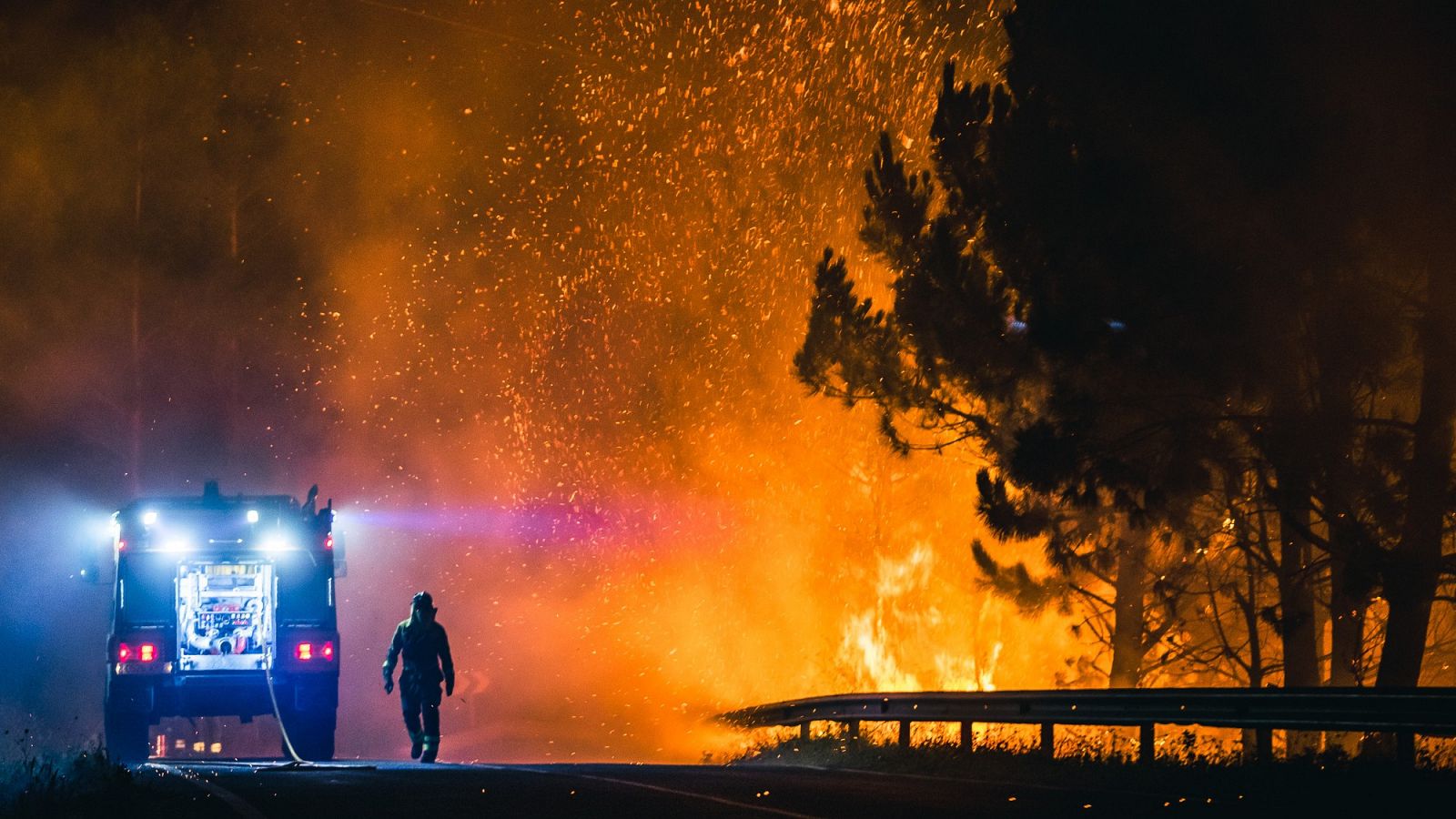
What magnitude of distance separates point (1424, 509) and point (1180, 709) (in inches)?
135

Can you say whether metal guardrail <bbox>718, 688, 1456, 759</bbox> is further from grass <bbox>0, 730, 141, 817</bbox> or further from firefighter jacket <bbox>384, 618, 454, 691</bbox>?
grass <bbox>0, 730, 141, 817</bbox>

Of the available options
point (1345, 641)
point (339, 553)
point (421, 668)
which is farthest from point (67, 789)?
point (1345, 641)

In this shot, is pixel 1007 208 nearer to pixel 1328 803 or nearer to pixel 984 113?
pixel 984 113

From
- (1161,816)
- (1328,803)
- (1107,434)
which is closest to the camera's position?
(1161,816)

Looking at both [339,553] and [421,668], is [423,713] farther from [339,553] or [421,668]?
[339,553]

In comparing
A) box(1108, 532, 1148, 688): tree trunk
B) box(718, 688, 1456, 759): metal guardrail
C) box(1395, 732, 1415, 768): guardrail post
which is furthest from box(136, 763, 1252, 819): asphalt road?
box(1108, 532, 1148, 688): tree trunk

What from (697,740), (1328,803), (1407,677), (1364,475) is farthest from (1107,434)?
(697,740)

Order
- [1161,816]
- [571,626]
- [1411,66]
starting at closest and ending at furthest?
1. [1161,816]
2. [1411,66]
3. [571,626]

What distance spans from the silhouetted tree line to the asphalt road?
156 inches

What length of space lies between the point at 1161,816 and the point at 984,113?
8.76m

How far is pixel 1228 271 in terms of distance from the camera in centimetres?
1588

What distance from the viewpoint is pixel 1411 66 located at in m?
14.8

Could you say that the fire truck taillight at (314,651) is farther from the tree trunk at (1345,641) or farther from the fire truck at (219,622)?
the tree trunk at (1345,641)

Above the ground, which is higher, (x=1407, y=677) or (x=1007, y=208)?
(x=1007, y=208)
